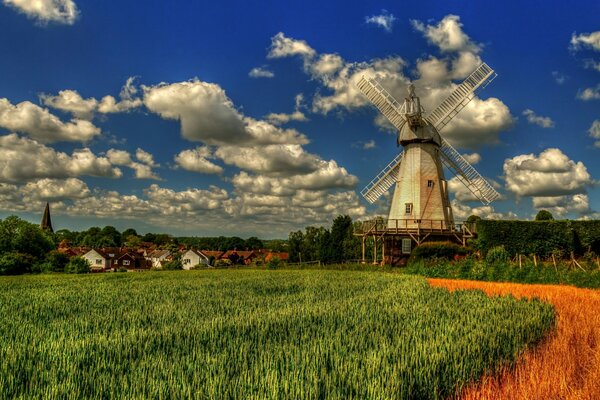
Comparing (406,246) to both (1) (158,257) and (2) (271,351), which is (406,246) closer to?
(2) (271,351)

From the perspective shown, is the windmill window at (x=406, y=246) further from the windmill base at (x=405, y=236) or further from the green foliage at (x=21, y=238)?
the green foliage at (x=21, y=238)

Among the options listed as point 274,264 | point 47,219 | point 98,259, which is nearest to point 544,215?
point 274,264

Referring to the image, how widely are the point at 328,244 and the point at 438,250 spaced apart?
78.8ft

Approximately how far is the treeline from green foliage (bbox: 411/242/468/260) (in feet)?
68.4

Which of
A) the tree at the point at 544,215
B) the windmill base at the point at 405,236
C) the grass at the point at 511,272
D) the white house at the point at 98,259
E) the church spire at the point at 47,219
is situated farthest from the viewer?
the church spire at the point at 47,219

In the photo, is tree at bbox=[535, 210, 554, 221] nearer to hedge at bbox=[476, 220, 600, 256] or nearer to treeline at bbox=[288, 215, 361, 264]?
treeline at bbox=[288, 215, 361, 264]

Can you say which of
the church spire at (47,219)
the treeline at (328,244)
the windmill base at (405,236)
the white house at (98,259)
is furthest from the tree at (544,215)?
the church spire at (47,219)

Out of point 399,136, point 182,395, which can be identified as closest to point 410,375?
point 182,395

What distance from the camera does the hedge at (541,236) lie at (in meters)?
29.0

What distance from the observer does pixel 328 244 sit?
2078 inches

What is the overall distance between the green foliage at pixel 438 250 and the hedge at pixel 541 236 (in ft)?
6.58

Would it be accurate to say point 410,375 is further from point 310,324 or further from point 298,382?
point 310,324

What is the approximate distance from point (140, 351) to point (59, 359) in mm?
934

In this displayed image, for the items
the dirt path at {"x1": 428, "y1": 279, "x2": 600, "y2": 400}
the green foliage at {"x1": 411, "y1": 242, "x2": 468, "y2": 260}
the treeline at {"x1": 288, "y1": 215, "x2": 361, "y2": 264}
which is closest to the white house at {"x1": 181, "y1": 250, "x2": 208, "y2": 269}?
the treeline at {"x1": 288, "y1": 215, "x2": 361, "y2": 264}
